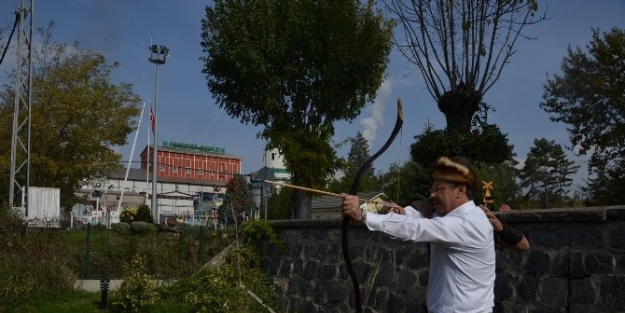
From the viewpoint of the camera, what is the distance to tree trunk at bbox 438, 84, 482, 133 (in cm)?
1328

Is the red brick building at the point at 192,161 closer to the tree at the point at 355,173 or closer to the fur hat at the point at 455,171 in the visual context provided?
the tree at the point at 355,173

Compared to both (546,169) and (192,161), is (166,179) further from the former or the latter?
(546,169)

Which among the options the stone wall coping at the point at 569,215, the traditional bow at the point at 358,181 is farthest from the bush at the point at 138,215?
the traditional bow at the point at 358,181

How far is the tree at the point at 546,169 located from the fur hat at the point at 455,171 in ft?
185

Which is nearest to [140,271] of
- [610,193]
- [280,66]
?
[280,66]

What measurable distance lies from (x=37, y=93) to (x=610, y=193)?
982 inches

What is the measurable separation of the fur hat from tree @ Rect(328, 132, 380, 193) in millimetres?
921

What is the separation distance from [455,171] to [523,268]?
3691 mm

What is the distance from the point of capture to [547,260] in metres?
6.84

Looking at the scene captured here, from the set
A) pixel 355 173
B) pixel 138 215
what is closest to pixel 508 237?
pixel 138 215

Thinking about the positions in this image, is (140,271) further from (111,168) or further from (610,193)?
(111,168)

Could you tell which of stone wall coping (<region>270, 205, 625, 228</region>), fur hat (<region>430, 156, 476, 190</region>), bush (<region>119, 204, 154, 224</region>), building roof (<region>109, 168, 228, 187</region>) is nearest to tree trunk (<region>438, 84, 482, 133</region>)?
stone wall coping (<region>270, 205, 625, 228</region>)

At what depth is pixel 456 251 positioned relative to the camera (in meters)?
3.81

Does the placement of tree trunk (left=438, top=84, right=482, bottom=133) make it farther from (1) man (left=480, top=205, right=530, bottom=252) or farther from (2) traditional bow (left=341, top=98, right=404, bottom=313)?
(1) man (left=480, top=205, right=530, bottom=252)
